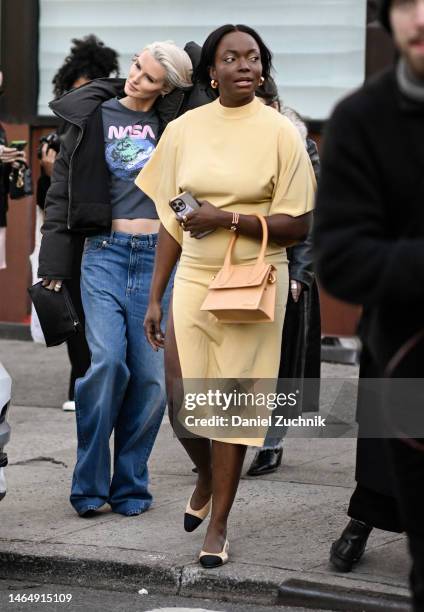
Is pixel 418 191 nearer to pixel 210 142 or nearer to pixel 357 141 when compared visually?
pixel 357 141

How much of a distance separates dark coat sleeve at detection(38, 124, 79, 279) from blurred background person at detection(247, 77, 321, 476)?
1061mm

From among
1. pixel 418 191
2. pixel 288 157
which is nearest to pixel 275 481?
pixel 288 157

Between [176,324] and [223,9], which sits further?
[223,9]

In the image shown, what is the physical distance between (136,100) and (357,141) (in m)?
3.27

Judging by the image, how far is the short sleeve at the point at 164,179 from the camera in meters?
5.37

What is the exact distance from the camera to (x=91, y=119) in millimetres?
6031

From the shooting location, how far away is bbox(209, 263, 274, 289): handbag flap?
502 cm

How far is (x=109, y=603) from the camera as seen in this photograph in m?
5.18

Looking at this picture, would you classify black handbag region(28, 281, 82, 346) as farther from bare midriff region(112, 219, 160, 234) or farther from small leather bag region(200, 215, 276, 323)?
small leather bag region(200, 215, 276, 323)

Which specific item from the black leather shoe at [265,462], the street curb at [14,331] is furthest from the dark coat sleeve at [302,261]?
the street curb at [14,331]

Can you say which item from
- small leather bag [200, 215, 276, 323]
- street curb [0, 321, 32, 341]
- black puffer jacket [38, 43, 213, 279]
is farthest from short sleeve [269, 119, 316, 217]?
street curb [0, 321, 32, 341]

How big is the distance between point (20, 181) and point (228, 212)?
13.3 feet

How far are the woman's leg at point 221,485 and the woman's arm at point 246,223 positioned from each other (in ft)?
2.65
